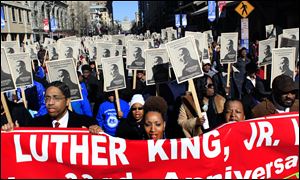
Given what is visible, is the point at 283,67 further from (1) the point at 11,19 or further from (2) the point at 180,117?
(1) the point at 11,19

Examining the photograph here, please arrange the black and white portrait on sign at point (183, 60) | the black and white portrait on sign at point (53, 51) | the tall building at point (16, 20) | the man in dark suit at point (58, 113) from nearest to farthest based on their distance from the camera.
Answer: the man in dark suit at point (58, 113), the black and white portrait on sign at point (183, 60), the black and white portrait on sign at point (53, 51), the tall building at point (16, 20)

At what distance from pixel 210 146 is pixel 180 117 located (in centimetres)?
154

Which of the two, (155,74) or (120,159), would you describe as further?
(155,74)

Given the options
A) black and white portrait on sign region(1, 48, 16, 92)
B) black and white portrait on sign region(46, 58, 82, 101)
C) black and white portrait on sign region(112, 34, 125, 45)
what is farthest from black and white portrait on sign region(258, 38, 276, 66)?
black and white portrait on sign region(112, 34, 125, 45)

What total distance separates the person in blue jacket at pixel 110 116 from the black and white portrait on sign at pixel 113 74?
0.38 meters

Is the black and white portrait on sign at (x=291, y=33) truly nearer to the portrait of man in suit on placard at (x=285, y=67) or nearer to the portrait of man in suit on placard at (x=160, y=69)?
the portrait of man in suit on placard at (x=285, y=67)

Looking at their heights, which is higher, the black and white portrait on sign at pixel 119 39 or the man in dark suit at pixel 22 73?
the black and white portrait on sign at pixel 119 39

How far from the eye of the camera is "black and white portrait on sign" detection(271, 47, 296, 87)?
6410mm

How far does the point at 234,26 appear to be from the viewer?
34.4 metres

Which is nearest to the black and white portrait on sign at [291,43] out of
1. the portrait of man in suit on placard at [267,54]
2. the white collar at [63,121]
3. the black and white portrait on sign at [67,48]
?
the portrait of man in suit on placard at [267,54]

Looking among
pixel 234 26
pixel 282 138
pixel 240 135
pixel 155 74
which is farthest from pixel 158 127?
pixel 234 26

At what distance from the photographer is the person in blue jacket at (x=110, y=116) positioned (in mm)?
5699

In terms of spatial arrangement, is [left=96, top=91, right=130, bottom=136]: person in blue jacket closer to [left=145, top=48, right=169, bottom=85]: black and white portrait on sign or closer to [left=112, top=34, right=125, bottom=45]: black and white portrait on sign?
[left=145, top=48, right=169, bottom=85]: black and white portrait on sign

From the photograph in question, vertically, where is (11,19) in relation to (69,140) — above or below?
above
